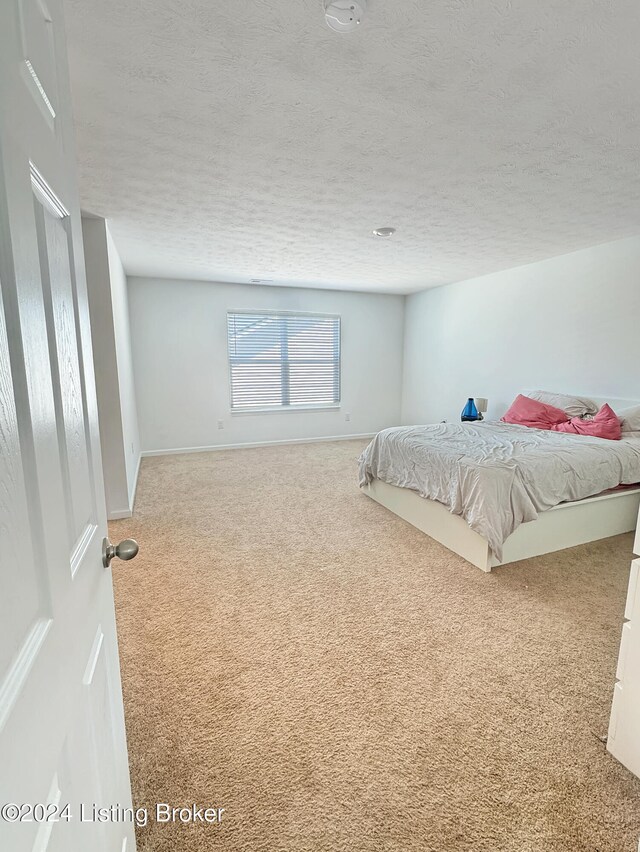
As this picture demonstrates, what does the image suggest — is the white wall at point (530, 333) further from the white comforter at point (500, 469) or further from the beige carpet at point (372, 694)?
the beige carpet at point (372, 694)

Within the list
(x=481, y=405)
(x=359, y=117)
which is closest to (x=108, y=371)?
(x=359, y=117)

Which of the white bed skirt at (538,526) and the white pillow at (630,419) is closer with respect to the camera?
the white bed skirt at (538,526)

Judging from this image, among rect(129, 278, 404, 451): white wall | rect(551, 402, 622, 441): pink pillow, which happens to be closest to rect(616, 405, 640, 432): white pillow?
rect(551, 402, 622, 441): pink pillow

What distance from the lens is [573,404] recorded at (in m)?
3.79

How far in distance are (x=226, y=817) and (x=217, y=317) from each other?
5208 mm

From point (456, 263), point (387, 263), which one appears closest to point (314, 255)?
point (387, 263)

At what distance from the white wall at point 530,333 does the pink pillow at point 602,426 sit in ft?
1.52

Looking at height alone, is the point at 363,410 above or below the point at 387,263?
below

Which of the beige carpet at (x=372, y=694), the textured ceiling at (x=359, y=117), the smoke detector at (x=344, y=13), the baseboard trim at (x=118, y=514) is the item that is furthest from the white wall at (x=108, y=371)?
the smoke detector at (x=344, y=13)

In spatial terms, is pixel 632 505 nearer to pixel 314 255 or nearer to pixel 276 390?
pixel 314 255

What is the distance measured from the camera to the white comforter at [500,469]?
2.42 meters

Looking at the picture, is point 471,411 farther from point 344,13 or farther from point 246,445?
point 344,13

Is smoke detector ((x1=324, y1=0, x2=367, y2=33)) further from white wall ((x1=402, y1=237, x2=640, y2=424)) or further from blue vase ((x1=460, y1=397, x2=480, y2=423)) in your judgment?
blue vase ((x1=460, y1=397, x2=480, y2=423))

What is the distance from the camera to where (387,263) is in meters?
4.31
